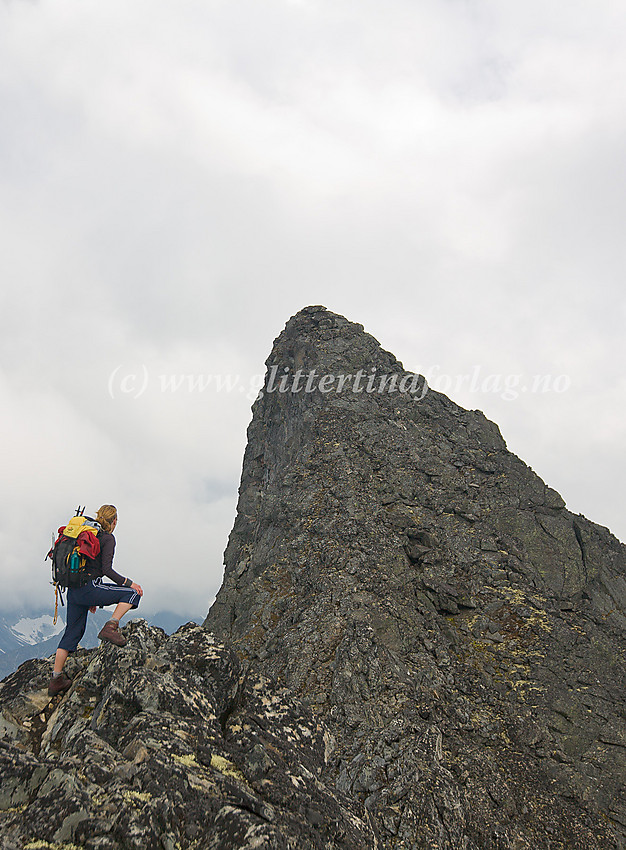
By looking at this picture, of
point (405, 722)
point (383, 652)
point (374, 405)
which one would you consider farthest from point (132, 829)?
point (374, 405)

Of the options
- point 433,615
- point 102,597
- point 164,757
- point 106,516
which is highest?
point 433,615

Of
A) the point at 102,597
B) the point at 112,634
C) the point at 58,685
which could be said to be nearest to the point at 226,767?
the point at 112,634

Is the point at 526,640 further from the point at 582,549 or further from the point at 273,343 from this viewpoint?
the point at 273,343

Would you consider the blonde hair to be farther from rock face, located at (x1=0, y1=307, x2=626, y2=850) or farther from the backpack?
rock face, located at (x1=0, y1=307, x2=626, y2=850)

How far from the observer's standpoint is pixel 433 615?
2522cm

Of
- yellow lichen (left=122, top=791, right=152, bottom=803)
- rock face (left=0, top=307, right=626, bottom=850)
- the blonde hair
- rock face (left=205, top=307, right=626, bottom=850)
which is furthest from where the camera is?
rock face (left=205, top=307, right=626, bottom=850)

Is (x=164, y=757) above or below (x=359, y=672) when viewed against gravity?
below

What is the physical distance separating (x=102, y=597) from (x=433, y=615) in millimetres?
19329

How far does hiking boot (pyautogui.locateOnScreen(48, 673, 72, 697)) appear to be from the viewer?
952cm

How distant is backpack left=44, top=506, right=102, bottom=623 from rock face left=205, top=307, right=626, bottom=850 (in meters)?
6.03

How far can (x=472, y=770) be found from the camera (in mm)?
19094

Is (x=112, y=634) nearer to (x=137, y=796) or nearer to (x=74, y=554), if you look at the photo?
(x=74, y=554)

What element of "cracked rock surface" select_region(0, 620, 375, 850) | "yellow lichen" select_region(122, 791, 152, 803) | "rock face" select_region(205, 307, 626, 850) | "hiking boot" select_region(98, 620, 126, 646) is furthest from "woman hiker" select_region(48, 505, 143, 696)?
"rock face" select_region(205, 307, 626, 850)

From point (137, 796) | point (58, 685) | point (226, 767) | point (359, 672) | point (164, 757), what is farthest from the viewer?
point (359, 672)
